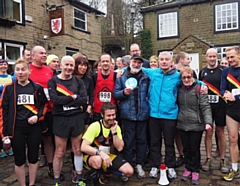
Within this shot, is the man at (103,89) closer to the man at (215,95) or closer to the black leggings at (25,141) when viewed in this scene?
the black leggings at (25,141)

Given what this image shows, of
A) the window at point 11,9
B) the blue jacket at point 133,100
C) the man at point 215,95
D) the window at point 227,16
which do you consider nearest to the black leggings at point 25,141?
the blue jacket at point 133,100

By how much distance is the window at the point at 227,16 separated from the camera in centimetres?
1606

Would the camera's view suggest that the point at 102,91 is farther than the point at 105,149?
Yes

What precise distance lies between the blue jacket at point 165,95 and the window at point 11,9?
7.48 m

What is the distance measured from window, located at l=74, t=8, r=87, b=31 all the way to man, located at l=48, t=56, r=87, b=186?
1050 centimetres

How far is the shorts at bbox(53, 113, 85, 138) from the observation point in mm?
3211

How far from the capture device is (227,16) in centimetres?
1605

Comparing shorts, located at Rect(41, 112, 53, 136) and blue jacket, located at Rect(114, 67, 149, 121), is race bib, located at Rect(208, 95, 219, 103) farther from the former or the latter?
shorts, located at Rect(41, 112, 53, 136)

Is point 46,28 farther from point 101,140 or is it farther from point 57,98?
point 101,140

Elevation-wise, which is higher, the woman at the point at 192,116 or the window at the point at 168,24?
the window at the point at 168,24

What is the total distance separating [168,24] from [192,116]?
1564 centimetres

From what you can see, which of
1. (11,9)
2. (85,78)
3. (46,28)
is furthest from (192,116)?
(46,28)

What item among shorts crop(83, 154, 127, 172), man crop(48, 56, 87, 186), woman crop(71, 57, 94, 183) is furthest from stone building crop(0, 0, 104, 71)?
shorts crop(83, 154, 127, 172)

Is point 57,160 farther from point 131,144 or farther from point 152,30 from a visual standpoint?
point 152,30
